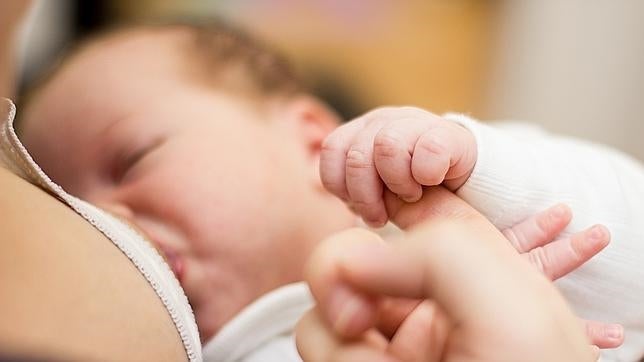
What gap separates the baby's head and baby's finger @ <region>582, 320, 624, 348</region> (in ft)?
1.10

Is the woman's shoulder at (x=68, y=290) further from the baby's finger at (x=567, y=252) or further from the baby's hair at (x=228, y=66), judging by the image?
the baby's hair at (x=228, y=66)

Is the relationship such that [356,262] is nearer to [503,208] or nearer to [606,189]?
[503,208]

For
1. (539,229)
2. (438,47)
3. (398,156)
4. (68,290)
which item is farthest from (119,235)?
(438,47)

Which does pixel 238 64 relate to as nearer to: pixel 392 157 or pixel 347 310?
pixel 392 157

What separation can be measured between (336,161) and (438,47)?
6.28ft

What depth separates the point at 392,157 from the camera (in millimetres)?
645

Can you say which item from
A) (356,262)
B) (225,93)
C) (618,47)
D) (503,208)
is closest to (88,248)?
(356,262)

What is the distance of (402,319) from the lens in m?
0.68

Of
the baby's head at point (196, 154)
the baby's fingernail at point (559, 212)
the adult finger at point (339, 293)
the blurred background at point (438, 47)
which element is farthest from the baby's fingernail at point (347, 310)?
the blurred background at point (438, 47)

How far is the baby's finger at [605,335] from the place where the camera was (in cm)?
67

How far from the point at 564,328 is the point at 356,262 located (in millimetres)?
125

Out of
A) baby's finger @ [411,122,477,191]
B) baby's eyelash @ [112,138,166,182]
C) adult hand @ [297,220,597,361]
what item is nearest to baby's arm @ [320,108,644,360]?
baby's finger @ [411,122,477,191]

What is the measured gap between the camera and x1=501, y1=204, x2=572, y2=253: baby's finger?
0.69 meters

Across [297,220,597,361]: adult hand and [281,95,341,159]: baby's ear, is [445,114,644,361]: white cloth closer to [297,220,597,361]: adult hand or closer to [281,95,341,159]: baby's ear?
[297,220,597,361]: adult hand
